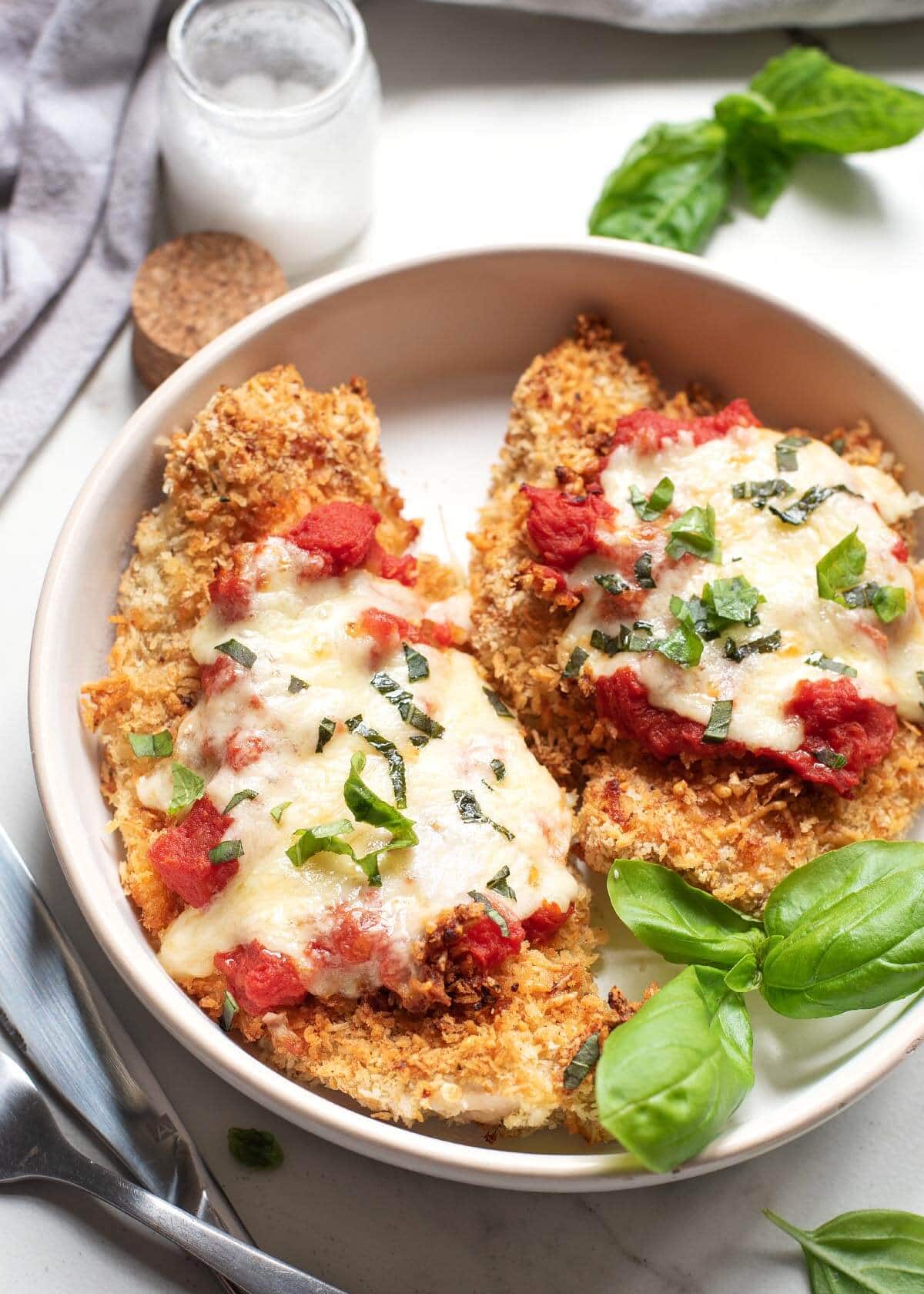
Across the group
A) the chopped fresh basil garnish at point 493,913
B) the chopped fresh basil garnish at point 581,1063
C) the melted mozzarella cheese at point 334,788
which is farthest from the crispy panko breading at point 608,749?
the chopped fresh basil garnish at point 581,1063

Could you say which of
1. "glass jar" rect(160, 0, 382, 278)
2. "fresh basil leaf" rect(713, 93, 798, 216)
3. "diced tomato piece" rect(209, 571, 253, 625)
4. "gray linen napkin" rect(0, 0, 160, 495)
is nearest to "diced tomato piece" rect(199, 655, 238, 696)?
"diced tomato piece" rect(209, 571, 253, 625)

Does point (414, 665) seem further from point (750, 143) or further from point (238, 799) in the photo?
point (750, 143)

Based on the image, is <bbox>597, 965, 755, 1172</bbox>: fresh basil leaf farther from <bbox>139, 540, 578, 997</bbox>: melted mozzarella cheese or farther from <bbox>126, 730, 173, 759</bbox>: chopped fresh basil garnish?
<bbox>126, 730, 173, 759</bbox>: chopped fresh basil garnish

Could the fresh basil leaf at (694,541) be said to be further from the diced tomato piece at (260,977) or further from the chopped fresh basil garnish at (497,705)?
the diced tomato piece at (260,977)

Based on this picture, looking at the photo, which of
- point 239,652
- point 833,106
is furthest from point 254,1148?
point 833,106

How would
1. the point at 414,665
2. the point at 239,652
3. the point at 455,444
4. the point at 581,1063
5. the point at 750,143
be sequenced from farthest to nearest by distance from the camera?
the point at 750,143 < the point at 455,444 < the point at 414,665 < the point at 239,652 < the point at 581,1063

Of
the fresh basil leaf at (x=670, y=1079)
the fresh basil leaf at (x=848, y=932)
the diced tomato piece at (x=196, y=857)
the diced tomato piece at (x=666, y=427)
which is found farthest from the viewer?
the diced tomato piece at (x=666, y=427)
